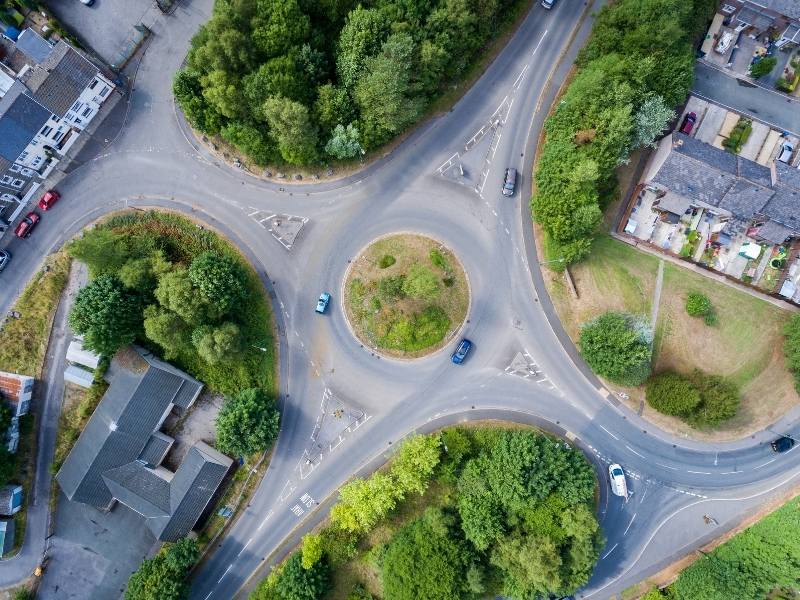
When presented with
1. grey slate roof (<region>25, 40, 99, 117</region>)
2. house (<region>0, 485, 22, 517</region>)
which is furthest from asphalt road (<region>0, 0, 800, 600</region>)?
house (<region>0, 485, 22, 517</region>)

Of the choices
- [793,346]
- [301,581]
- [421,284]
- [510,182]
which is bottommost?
[301,581]

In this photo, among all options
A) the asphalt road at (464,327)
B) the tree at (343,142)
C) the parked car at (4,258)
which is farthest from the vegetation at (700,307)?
the parked car at (4,258)

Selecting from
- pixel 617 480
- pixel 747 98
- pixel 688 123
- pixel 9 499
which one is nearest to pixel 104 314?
pixel 9 499

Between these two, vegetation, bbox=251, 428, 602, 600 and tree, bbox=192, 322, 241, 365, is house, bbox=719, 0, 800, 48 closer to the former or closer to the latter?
vegetation, bbox=251, 428, 602, 600

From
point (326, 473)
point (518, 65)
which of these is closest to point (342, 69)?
point (518, 65)

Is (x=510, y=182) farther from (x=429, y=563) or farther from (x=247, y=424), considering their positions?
(x=429, y=563)

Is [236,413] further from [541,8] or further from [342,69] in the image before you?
[541,8]

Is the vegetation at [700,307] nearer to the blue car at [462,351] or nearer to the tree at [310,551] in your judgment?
the blue car at [462,351]
